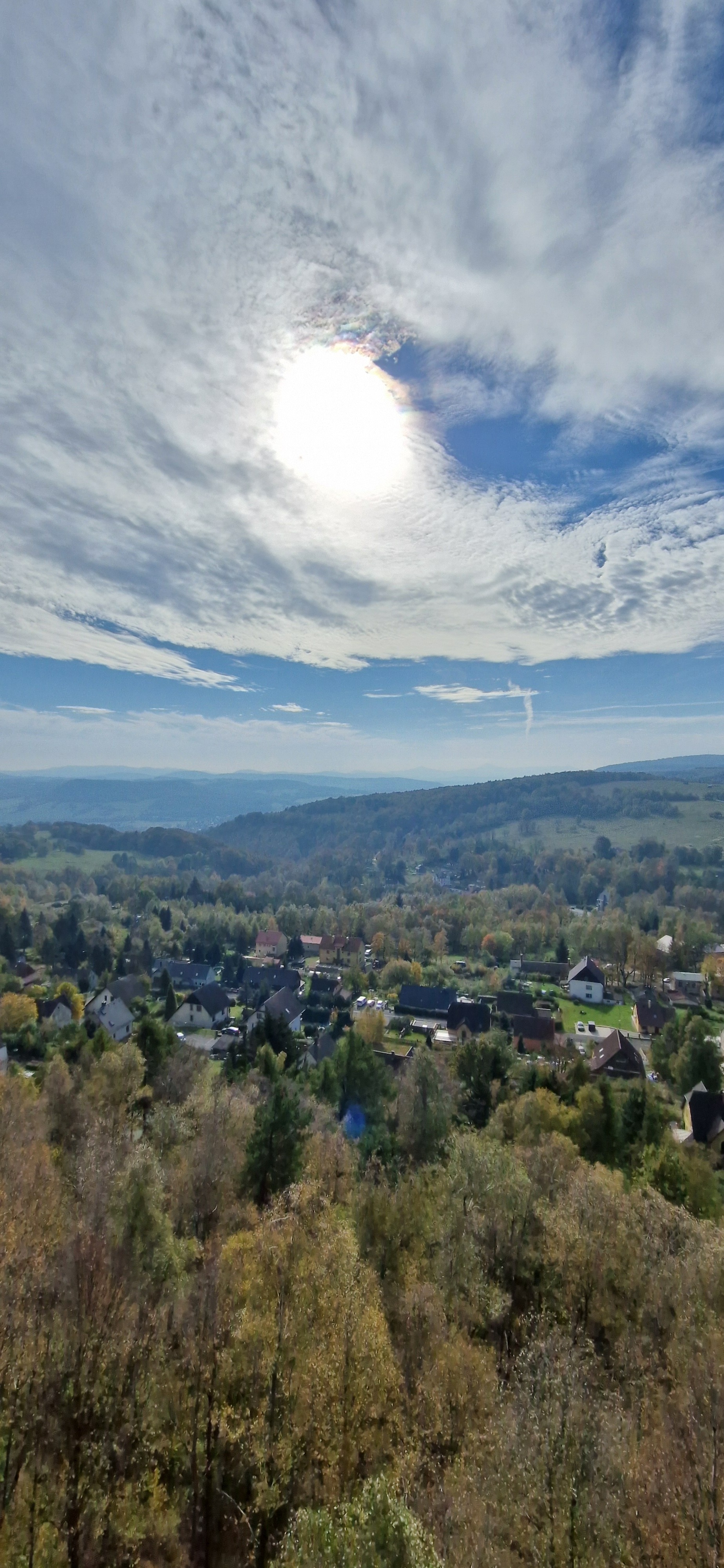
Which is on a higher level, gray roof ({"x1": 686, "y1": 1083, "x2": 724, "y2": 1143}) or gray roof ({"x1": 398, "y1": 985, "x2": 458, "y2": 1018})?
gray roof ({"x1": 686, "y1": 1083, "x2": 724, "y2": 1143})

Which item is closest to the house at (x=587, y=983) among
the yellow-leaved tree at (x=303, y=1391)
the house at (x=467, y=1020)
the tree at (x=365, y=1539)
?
the house at (x=467, y=1020)

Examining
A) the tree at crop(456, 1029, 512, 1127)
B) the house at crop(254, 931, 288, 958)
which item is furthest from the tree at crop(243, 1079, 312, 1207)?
the house at crop(254, 931, 288, 958)

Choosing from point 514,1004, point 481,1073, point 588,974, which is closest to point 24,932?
point 514,1004

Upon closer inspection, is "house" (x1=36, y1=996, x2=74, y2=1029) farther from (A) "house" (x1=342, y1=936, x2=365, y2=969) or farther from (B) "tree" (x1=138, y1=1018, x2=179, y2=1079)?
(A) "house" (x1=342, y1=936, x2=365, y2=969)

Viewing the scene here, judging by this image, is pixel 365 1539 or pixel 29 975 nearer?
pixel 365 1539

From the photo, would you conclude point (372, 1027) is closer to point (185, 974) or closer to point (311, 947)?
point (185, 974)

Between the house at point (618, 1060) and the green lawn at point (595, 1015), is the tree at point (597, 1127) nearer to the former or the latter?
the house at point (618, 1060)
